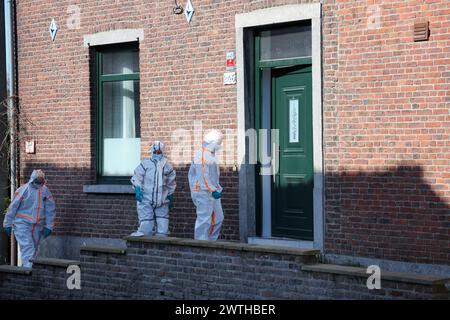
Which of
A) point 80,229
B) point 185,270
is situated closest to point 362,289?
point 185,270

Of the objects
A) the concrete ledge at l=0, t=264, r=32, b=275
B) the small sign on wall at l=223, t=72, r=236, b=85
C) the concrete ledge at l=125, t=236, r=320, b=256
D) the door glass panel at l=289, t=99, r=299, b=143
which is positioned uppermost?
the small sign on wall at l=223, t=72, r=236, b=85

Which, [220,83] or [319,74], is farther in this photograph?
[220,83]

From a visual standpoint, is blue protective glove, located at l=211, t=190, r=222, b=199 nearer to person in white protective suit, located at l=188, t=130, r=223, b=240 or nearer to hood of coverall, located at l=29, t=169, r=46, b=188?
person in white protective suit, located at l=188, t=130, r=223, b=240

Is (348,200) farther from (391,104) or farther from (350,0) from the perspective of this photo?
(350,0)

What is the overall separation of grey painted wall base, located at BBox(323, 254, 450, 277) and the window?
438cm

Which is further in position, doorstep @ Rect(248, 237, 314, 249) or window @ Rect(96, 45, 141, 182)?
window @ Rect(96, 45, 141, 182)

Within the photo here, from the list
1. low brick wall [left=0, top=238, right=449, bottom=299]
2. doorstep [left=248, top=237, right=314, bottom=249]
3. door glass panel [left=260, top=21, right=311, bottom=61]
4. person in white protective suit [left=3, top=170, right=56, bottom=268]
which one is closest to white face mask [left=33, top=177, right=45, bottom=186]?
person in white protective suit [left=3, top=170, right=56, bottom=268]

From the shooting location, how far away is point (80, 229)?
15594mm

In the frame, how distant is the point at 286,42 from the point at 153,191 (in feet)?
9.34

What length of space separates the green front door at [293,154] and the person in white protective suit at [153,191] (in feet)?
5.16

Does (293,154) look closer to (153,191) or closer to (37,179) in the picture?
(153,191)

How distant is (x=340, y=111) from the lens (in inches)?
476

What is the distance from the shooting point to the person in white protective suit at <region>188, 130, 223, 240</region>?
12953 millimetres

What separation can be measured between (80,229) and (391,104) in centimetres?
633
